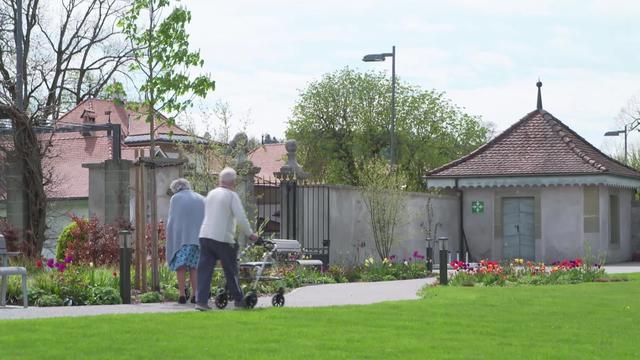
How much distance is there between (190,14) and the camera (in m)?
22.4

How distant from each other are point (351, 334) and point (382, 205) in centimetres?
1981

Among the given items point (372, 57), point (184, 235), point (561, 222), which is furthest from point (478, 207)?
point (184, 235)

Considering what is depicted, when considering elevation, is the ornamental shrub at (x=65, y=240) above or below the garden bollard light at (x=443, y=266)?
above

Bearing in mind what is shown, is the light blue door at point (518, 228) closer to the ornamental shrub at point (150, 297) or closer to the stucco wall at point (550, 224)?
the stucco wall at point (550, 224)

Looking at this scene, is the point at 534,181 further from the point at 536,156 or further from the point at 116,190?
the point at 116,190

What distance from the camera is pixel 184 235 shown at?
55.9 feet

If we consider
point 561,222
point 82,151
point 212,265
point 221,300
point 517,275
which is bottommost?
point 517,275

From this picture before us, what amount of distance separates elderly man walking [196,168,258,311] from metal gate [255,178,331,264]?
1273 centimetres

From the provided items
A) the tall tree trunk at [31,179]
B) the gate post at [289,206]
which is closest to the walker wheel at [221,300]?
the tall tree trunk at [31,179]

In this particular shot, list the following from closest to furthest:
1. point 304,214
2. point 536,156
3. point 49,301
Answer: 1. point 49,301
2. point 304,214
3. point 536,156

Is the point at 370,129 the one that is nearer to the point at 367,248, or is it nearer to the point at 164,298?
the point at 367,248

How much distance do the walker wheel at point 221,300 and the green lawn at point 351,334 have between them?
1280 mm

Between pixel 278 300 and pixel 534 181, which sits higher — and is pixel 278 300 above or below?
below

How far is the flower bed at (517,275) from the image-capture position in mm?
22750
